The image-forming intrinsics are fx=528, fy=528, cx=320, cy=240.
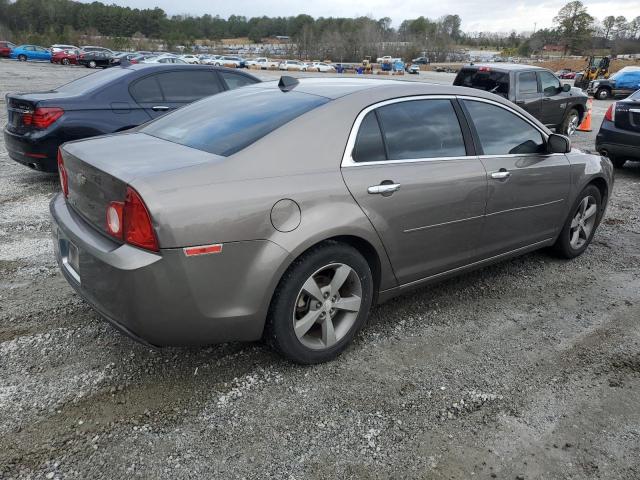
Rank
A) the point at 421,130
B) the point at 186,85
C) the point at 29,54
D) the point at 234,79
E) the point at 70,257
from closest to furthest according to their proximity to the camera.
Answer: the point at 70,257, the point at 421,130, the point at 186,85, the point at 234,79, the point at 29,54

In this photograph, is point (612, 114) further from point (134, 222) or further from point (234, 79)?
point (134, 222)

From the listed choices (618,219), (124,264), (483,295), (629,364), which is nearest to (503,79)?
(618,219)

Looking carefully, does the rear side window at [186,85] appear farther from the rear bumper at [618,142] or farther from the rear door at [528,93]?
the rear door at [528,93]

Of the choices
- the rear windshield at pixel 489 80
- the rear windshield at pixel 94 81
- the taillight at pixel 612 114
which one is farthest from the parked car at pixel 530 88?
the rear windshield at pixel 94 81

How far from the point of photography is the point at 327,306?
10.0ft

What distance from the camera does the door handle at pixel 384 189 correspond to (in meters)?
3.07

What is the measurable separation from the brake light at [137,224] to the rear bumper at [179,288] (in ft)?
0.14

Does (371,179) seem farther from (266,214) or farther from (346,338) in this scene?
(346,338)

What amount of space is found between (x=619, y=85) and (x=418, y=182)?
27.1 m

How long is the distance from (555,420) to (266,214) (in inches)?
72.4

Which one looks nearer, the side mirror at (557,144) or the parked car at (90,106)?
the side mirror at (557,144)

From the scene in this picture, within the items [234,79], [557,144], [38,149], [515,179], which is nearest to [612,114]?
[557,144]

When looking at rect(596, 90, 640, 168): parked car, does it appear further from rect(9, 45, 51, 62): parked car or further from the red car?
rect(9, 45, 51, 62): parked car

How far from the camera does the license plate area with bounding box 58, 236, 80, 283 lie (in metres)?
2.84
